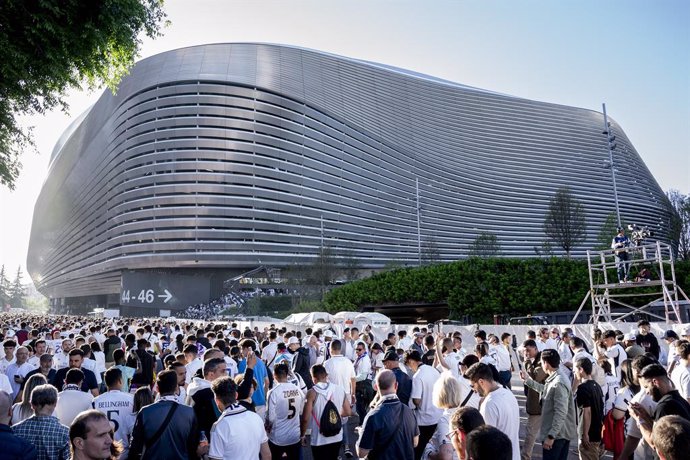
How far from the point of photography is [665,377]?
430 cm

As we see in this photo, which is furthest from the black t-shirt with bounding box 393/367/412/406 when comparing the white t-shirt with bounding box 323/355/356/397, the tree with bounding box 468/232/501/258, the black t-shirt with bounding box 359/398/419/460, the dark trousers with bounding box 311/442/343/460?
the tree with bounding box 468/232/501/258

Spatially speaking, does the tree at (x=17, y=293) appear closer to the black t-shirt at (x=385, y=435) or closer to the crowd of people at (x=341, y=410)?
the crowd of people at (x=341, y=410)

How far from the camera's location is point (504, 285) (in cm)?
2673

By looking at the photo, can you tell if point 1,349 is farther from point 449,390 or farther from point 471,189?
point 471,189

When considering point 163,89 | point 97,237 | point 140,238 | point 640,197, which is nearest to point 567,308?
point 140,238

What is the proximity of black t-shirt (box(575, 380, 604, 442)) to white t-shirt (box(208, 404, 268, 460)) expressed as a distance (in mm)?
3747

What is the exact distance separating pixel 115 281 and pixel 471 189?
6650 cm

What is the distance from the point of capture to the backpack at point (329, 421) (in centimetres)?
577

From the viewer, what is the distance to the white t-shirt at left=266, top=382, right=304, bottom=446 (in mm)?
6055

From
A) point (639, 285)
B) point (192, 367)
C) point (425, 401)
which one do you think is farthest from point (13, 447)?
point (639, 285)

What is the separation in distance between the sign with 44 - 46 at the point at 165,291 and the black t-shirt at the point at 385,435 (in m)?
66.6

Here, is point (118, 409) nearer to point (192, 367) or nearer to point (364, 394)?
point (192, 367)

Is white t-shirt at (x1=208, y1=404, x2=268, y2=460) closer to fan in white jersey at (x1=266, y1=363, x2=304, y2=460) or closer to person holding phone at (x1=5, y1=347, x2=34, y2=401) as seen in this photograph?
fan in white jersey at (x1=266, y1=363, x2=304, y2=460)

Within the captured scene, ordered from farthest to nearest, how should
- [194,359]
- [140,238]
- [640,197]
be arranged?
1. [640,197]
2. [140,238]
3. [194,359]
